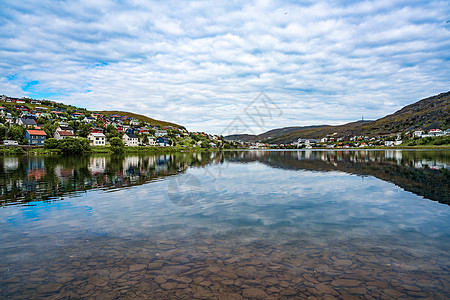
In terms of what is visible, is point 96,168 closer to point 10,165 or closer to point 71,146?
point 10,165

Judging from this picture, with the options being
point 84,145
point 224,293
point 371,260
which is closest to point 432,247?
point 371,260

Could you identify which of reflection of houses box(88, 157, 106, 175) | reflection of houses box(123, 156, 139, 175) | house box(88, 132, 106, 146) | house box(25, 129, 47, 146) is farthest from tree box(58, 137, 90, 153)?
reflection of houses box(123, 156, 139, 175)

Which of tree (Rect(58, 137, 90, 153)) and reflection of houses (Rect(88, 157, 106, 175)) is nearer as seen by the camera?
reflection of houses (Rect(88, 157, 106, 175))

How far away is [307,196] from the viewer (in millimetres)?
A: 21125

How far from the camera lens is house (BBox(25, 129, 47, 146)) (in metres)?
131

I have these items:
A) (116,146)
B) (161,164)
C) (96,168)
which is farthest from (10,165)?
(116,146)

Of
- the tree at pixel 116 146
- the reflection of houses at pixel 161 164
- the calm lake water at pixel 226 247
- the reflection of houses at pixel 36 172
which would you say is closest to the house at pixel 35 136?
the tree at pixel 116 146

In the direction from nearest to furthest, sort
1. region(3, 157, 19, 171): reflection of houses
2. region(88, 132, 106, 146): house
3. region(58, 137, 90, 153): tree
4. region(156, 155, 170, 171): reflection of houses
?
1. region(3, 157, 19, 171): reflection of houses
2. region(156, 155, 170, 171): reflection of houses
3. region(58, 137, 90, 153): tree
4. region(88, 132, 106, 146): house

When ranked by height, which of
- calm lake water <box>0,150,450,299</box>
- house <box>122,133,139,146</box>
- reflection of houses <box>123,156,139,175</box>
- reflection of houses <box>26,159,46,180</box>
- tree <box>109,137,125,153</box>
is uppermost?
house <box>122,133,139,146</box>

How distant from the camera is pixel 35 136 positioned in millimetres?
132875

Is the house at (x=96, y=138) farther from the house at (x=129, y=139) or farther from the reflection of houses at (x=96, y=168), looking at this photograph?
the reflection of houses at (x=96, y=168)

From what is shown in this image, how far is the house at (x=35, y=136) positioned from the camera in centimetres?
13138

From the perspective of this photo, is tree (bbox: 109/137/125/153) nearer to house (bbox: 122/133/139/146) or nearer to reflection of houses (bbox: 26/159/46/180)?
house (bbox: 122/133/139/146)

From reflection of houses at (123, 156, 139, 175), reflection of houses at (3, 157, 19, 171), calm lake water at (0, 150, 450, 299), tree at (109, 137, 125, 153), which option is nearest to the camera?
calm lake water at (0, 150, 450, 299)
